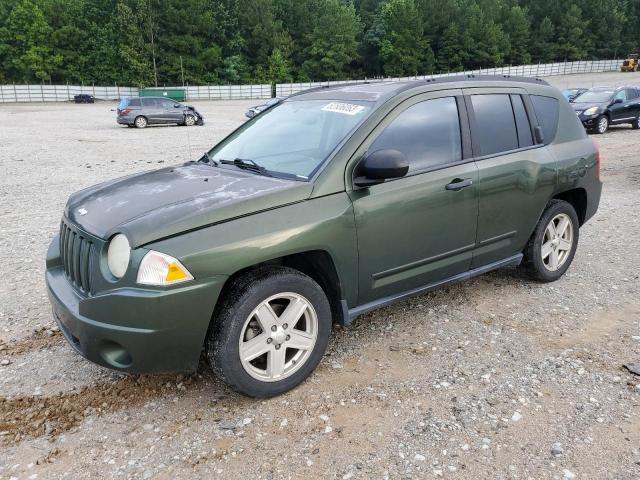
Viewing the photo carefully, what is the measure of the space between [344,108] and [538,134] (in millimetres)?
1858

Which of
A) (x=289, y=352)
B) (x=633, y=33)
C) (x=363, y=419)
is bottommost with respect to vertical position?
(x=363, y=419)

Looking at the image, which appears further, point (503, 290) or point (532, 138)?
point (503, 290)

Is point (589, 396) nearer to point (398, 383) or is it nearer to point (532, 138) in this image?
point (398, 383)

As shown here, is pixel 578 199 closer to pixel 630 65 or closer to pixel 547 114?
pixel 547 114

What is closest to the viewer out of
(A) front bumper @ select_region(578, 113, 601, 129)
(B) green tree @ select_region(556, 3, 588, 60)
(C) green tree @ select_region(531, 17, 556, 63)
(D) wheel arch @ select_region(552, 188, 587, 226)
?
(D) wheel arch @ select_region(552, 188, 587, 226)

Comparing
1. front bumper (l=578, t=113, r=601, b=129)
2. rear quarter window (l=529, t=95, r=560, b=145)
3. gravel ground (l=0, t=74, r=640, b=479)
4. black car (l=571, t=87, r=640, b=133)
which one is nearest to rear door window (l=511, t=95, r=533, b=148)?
rear quarter window (l=529, t=95, r=560, b=145)

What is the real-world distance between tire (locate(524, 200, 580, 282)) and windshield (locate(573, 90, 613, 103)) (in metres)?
16.5

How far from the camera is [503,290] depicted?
16.0 ft

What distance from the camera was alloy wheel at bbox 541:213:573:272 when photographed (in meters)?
4.84

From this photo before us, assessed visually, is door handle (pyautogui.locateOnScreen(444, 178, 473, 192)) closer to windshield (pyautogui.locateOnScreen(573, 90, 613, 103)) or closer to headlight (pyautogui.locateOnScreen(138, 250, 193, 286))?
headlight (pyautogui.locateOnScreen(138, 250, 193, 286))

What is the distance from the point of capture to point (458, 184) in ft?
12.6

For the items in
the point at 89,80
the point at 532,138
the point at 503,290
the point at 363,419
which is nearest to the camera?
the point at 363,419

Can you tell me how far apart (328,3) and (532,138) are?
90767 millimetres

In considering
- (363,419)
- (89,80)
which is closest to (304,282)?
(363,419)
